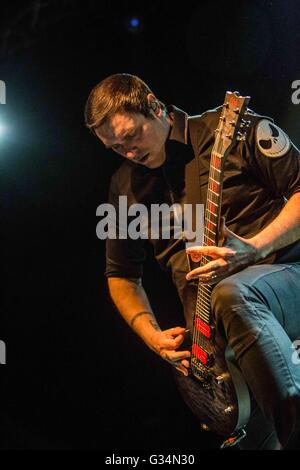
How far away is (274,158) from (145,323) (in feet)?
3.10

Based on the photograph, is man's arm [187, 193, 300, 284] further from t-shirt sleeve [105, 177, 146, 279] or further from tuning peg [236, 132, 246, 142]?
t-shirt sleeve [105, 177, 146, 279]

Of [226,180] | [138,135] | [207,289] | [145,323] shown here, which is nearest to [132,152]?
[138,135]

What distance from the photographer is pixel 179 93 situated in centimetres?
282

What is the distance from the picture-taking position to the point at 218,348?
1.88 m

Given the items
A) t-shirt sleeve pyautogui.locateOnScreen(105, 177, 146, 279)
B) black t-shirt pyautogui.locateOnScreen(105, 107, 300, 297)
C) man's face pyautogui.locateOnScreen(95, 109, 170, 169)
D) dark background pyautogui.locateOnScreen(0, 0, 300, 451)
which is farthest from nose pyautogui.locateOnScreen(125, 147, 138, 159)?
dark background pyautogui.locateOnScreen(0, 0, 300, 451)

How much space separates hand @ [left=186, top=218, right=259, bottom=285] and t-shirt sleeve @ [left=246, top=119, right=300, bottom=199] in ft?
1.16

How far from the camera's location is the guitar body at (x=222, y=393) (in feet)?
6.16

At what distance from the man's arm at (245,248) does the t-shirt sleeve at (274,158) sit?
0.07m

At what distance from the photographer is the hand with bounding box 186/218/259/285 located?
157 centimetres

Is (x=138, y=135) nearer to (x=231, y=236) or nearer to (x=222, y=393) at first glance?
(x=231, y=236)

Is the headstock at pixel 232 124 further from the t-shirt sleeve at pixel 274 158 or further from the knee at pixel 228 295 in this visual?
the knee at pixel 228 295

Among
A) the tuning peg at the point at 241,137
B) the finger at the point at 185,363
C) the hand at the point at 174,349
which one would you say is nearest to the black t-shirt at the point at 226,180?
the tuning peg at the point at 241,137

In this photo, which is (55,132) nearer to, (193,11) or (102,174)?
(102,174)

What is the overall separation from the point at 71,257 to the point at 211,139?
1224 mm
